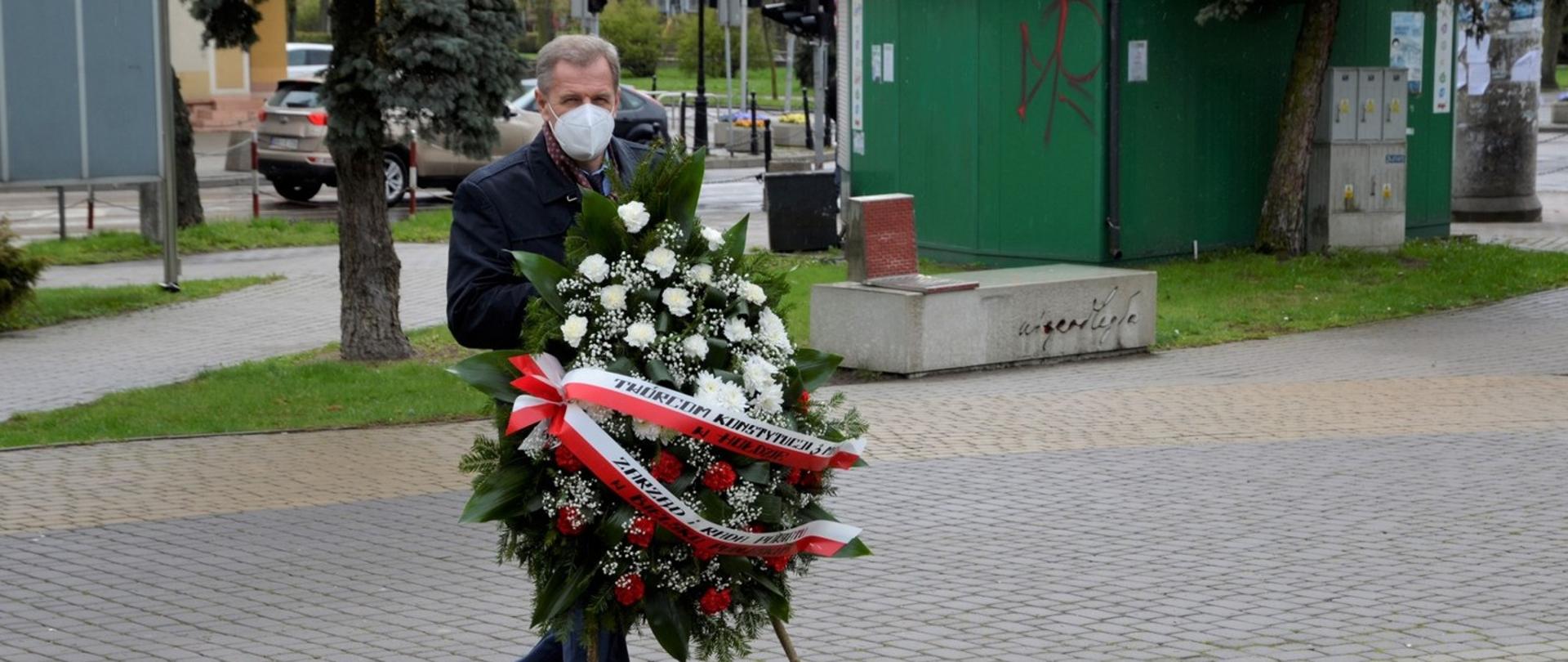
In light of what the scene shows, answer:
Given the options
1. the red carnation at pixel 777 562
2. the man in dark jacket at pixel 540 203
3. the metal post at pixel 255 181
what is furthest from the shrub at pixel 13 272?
the red carnation at pixel 777 562

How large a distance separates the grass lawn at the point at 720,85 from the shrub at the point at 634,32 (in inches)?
23.8

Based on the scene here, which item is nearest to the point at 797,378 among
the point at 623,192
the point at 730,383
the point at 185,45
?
the point at 730,383

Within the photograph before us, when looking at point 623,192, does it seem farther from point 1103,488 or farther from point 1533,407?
point 1533,407

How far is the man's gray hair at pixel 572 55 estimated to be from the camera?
14.5 ft

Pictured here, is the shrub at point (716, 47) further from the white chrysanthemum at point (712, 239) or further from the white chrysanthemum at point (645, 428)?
the white chrysanthemum at point (645, 428)

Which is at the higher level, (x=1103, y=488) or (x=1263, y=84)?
(x=1263, y=84)

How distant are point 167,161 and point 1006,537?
32.8 feet

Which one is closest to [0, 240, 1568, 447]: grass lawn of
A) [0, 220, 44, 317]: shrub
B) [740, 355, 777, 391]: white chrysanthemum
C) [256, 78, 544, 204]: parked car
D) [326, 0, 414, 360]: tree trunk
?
[326, 0, 414, 360]: tree trunk

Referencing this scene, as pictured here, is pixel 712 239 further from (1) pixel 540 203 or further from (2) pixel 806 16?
(2) pixel 806 16

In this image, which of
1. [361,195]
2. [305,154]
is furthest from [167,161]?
[305,154]

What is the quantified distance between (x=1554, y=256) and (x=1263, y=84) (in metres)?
2.92

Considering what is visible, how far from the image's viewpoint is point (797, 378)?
4312 millimetres

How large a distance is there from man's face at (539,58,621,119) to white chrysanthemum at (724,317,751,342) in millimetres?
603

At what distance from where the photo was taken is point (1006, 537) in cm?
732
